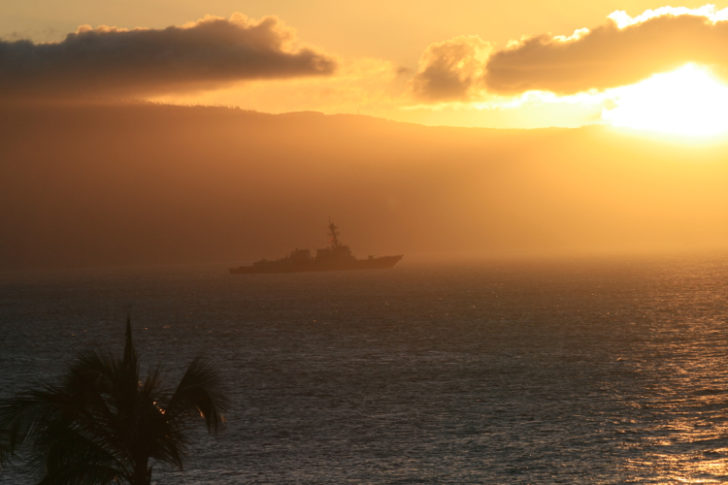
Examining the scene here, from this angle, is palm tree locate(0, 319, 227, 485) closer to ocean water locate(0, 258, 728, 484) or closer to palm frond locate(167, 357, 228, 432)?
palm frond locate(167, 357, 228, 432)

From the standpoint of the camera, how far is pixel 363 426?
53312 millimetres

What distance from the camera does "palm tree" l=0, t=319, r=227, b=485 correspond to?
1792cm

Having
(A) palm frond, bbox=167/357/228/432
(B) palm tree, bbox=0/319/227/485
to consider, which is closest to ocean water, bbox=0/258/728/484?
(A) palm frond, bbox=167/357/228/432

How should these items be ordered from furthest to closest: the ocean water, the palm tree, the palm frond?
the ocean water
the palm frond
the palm tree

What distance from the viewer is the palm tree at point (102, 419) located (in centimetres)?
1792

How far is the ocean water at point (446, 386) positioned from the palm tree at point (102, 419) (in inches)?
925

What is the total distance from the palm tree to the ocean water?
23.5 metres

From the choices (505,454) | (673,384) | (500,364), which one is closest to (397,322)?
(500,364)

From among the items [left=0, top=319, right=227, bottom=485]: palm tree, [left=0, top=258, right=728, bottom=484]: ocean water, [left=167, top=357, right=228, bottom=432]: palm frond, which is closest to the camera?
[left=0, top=319, right=227, bottom=485]: palm tree

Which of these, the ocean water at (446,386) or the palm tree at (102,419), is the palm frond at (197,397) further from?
the ocean water at (446,386)

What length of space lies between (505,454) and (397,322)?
8110 centimetres

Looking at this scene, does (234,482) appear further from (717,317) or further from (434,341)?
(717,317)

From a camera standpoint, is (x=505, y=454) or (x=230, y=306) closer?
(x=505, y=454)

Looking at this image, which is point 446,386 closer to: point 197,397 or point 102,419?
point 197,397
